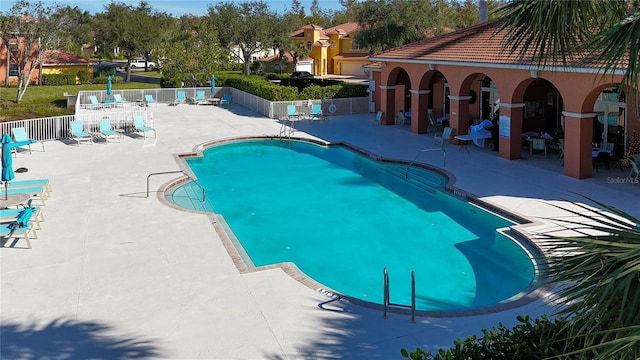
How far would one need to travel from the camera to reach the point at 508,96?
19.7m

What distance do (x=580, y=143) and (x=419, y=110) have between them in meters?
9.44

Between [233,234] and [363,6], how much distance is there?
40951mm

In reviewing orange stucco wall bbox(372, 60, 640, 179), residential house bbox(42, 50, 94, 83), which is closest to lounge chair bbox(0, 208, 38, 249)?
orange stucco wall bbox(372, 60, 640, 179)

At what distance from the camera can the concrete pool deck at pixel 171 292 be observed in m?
7.89

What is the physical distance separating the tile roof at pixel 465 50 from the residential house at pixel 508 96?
0.04m

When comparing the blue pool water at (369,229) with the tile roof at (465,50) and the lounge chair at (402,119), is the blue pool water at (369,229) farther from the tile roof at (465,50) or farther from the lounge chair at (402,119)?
the lounge chair at (402,119)

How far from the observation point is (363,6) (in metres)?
50.6

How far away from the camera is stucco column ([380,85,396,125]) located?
93.4 ft

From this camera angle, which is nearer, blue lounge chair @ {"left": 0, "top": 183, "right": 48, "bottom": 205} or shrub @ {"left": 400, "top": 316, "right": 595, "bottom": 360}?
shrub @ {"left": 400, "top": 316, "right": 595, "bottom": 360}

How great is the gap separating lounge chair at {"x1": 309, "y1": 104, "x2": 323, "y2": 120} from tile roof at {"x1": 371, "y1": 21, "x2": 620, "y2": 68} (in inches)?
158

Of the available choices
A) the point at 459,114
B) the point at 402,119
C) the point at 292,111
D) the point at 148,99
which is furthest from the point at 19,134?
the point at 459,114

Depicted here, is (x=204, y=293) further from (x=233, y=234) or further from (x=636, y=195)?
(x=636, y=195)

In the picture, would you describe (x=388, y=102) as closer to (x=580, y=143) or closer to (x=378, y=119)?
(x=378, y=119)

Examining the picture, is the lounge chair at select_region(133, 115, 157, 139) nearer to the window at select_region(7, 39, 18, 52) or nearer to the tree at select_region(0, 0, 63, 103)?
the tree at select_region(0, 0, 63, 103)
